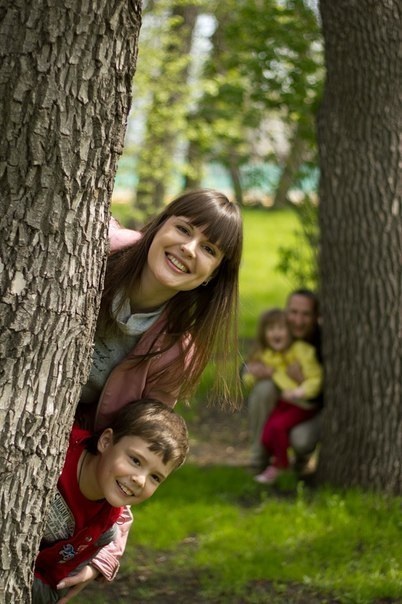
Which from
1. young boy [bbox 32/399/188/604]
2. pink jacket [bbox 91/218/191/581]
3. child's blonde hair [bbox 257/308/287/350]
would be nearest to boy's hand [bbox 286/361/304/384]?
child's blonde hair [bbox 257/308/287/350]

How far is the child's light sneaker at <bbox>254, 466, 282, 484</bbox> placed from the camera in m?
6.13

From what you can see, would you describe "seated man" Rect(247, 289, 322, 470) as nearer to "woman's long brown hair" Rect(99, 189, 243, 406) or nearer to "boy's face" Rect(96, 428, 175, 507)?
"woman's long brown hair" Rect(99, 189, 243, 406)

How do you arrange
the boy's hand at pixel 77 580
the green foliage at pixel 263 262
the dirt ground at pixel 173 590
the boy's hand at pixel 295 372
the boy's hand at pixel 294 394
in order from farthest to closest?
1. the green foliage at pixel 263 262
2. the boy's hand at pixel 295 372
3. the boy's hand at pixel 294 394
4. the dirt ground at pixel 173 590
5. the boy's hand at pixel 77 580

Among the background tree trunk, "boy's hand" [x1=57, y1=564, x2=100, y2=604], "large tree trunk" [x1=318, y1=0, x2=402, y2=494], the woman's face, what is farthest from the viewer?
the background tree trunk

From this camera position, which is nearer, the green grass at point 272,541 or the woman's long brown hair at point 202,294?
the woman's long brown hair at point 202,294

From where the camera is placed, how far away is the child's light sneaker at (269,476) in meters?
6.13

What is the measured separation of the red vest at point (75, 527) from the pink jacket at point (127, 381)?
0.09 meters

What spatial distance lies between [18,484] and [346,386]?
3.07m

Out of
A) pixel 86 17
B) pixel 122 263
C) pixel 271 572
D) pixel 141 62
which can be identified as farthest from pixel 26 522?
pixel 141 62

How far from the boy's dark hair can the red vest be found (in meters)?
0.07

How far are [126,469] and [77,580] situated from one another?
0.44 metres

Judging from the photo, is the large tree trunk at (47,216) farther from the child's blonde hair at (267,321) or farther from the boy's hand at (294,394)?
the child's blonde hair at (267,321)

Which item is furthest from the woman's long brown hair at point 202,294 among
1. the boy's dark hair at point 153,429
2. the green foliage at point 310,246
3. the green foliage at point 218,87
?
the green foliage at point 310,246

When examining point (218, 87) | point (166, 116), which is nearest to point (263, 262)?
point (166, 116)
